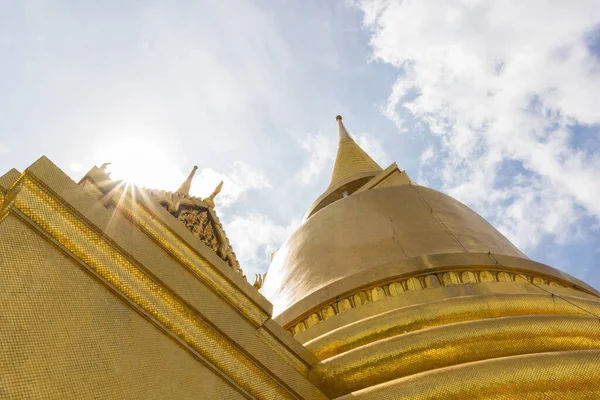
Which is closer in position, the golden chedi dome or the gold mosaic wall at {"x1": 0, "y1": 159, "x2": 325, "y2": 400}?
the gold mosaic wall at {"x1": 0, "y1": 159, "x2": 325, "y2": 400}

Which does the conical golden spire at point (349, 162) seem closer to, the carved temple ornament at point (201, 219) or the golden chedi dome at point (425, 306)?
the golden chedi dome at point (425, 306)

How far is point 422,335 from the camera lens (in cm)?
320

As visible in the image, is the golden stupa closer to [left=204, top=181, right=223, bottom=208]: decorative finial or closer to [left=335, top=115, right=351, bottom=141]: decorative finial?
[left=204, top=181, right=223, bottom=208]: decorative finial

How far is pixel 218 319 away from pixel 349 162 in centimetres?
964

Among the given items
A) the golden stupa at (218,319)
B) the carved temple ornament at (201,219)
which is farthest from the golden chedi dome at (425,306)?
the carved temple ornament at (201,219)

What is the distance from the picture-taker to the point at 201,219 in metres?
4.05

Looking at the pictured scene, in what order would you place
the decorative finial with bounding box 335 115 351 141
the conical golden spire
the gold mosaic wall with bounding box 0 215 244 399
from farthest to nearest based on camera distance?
the decorative finial with bounding box 335 115 351 141 → the conical golden spire → the gold mosaic wall with bounding box 0 215 244 399

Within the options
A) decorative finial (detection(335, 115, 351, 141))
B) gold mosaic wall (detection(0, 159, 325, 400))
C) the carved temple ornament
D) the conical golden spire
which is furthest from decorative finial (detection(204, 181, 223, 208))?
decorative finial (detection(335, 115, 351, 141))

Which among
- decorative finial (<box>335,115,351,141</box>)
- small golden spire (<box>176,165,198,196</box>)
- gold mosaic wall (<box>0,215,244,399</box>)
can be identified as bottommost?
gold mosaic wall (<box>0,215,244,399</box>)

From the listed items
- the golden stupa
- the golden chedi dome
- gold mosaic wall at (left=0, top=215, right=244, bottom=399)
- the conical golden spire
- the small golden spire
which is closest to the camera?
gold mosaic wall at (left=0, top=215, right=244, bottom=399)

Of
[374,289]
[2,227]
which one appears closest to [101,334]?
[2,227]

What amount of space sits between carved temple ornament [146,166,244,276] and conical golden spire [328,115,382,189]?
6.75 metres

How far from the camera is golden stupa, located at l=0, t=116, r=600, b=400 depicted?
7.46 ft

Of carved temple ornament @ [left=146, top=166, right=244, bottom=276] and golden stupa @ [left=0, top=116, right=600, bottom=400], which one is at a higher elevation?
carved temple ornament @ [left=146, top=166, right=244, bottom=276]
